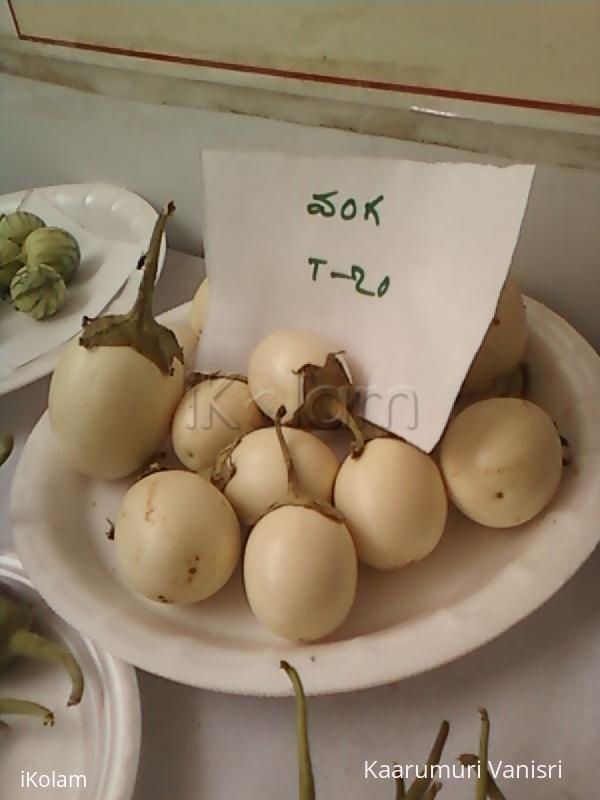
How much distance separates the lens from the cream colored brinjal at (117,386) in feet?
1.17

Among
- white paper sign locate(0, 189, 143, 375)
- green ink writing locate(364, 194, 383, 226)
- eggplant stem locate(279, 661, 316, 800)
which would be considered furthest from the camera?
white paper sign locate(0, 189, 143, 375)

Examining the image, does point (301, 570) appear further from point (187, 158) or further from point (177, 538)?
point (187, 158)

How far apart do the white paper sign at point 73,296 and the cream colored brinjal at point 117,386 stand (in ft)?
0.45

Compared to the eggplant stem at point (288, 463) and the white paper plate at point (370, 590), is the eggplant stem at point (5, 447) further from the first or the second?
the eggplant stem at point (288, 463)

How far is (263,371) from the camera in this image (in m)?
0.37

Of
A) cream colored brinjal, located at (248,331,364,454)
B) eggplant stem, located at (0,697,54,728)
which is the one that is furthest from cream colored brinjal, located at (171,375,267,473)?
eggplant stem, located at (0,697,54,728)

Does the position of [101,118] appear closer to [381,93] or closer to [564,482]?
[381,93]

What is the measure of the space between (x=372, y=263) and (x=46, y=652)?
0.68ft

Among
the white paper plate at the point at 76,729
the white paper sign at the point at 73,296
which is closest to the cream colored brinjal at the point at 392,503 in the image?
→ the white paper plate at the point at 76,729

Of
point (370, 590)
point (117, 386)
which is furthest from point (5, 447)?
point (370, 590)

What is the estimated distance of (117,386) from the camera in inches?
13.9

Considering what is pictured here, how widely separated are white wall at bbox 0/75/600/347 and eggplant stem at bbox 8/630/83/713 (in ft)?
0.91

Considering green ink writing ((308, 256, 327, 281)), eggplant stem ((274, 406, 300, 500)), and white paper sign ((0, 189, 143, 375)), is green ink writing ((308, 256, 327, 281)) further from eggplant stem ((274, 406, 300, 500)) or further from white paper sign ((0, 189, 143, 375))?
white paper sign ((0, 189, 143, 375))

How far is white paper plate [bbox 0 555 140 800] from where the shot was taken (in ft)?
1.00
